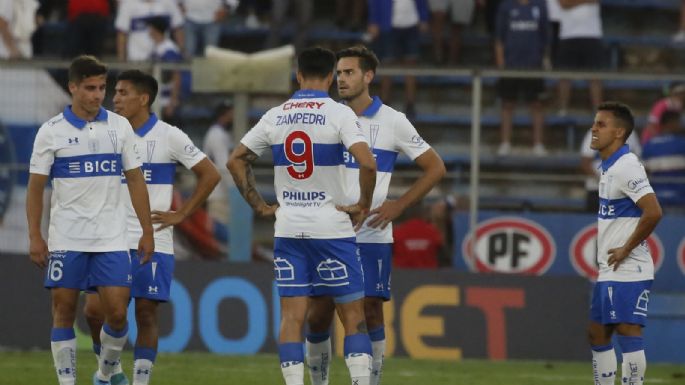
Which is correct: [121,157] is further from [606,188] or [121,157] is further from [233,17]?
[233,17]

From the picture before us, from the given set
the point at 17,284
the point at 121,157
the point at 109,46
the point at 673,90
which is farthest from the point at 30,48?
the point at 121,157

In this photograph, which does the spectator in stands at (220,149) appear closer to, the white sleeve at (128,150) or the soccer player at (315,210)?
the white sleeve at (128,150)

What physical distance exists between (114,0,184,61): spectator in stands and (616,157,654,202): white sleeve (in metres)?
9.75

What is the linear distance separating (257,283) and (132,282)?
5.31 metres

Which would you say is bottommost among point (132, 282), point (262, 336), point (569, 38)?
point (262, 336)

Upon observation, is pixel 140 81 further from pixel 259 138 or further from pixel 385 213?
pixel 385 213

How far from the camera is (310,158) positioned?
9.80 meters

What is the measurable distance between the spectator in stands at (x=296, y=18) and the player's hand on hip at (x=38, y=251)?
10.7 meters

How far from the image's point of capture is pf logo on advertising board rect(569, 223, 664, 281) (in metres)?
16.3

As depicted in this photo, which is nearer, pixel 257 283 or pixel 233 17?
pixel 257 283

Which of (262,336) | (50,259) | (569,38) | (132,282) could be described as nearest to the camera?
(50,259)

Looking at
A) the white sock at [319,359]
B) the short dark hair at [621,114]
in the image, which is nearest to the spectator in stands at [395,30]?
the short dark hair at [621,114]

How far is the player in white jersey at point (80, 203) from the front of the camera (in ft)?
33.8

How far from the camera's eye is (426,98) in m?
16.6
